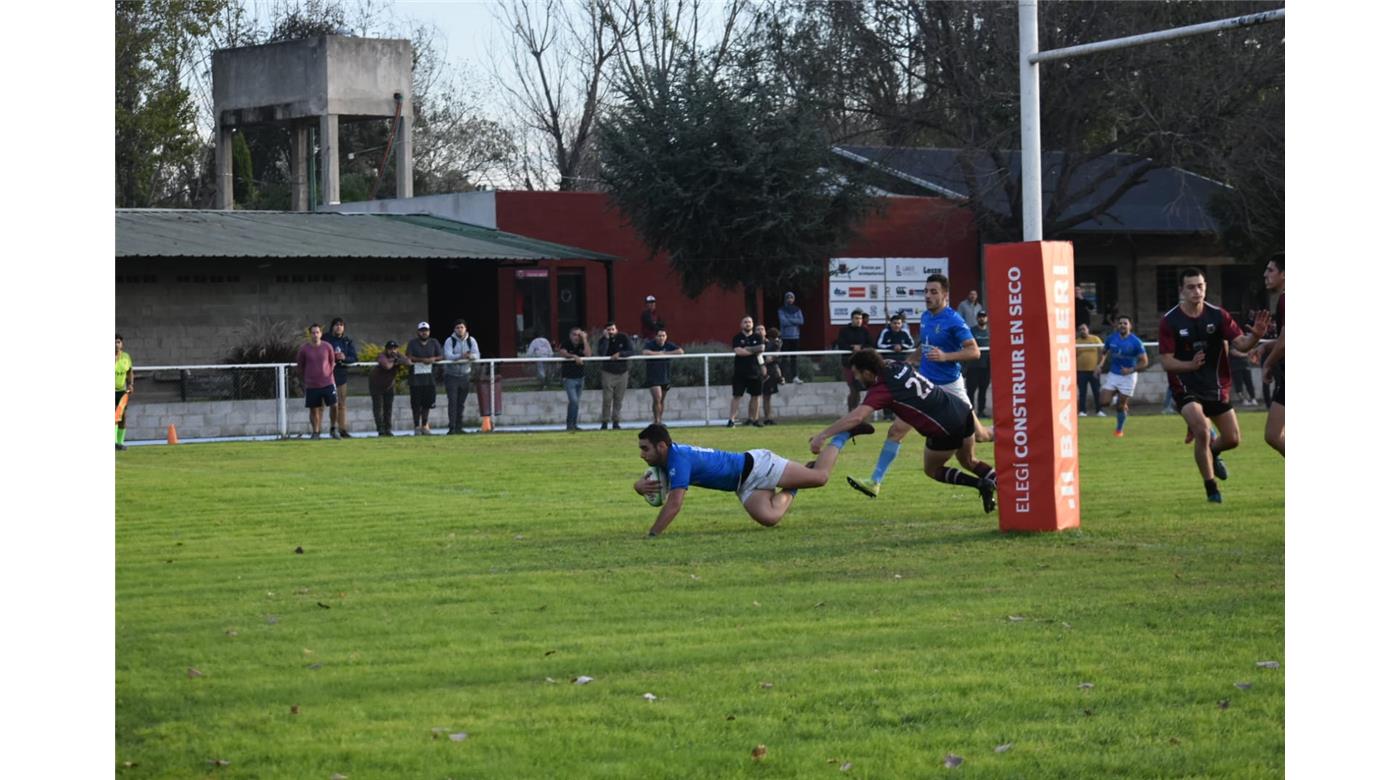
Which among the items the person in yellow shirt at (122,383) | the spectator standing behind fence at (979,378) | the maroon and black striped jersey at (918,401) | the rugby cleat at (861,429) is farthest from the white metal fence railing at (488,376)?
the rugby cleat at (861,429)

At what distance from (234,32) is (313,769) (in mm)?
25848

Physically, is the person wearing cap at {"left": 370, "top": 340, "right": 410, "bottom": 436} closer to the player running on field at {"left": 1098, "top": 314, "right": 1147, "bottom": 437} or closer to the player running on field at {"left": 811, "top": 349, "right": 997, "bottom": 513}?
the player running on field at {"left": 1098, "top": 314, "right": 1147, "bottom": 437}

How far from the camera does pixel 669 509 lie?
12812 mm

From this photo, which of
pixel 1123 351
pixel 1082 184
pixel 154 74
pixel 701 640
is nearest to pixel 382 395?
pixel 154 74

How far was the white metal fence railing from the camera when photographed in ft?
87.9

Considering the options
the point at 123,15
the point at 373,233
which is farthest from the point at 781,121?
the point at 123,15

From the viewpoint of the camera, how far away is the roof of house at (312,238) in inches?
1291

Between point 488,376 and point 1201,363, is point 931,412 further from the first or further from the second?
point 488,376

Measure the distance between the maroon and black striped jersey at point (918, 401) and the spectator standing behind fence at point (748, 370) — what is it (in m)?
15.1

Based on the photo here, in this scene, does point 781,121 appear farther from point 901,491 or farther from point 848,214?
point 901,491

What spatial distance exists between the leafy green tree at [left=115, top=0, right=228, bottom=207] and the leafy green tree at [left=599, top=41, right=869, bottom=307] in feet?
32.8

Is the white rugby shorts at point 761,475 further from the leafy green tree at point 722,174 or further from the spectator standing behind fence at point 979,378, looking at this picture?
the leafy green tree at point 722,174

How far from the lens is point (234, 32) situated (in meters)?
30.3

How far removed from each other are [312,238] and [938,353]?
2277cm
